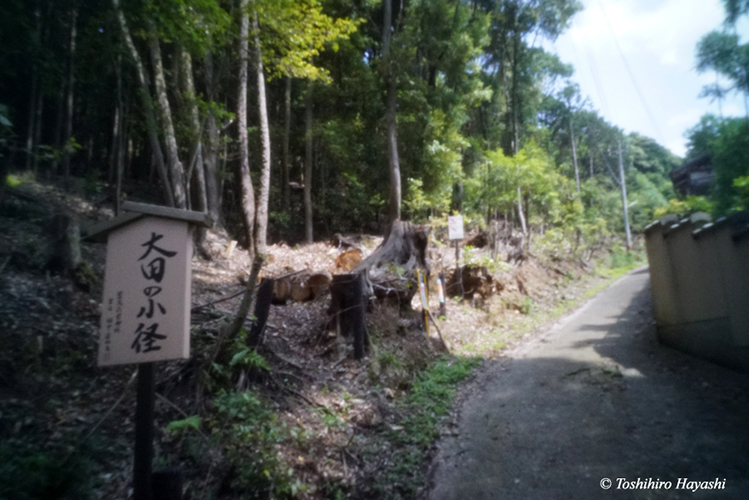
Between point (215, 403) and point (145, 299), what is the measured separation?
1.86 m

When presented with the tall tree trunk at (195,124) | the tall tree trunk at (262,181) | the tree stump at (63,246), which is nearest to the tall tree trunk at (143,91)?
the tall tree trunk at (195,124)

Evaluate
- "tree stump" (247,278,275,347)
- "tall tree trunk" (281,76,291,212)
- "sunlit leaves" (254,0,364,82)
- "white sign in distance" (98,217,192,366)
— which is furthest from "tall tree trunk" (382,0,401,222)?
"white sign in distance" (98,217,192,366)

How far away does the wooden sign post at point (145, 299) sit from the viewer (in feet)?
10.8

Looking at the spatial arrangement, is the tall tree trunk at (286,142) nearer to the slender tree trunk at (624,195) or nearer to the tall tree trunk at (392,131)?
the tall tree trunk at (392,131)

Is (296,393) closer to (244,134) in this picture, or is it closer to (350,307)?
(350,307)

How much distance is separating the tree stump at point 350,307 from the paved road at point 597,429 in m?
1.88

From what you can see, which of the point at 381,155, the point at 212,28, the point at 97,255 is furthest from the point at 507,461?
the point at 381,155

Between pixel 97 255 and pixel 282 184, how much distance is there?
10633 mm

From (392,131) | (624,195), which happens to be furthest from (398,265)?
(624,195)

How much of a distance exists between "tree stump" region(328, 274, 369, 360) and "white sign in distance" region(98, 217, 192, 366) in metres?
3.91

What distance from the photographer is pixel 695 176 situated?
10.8m

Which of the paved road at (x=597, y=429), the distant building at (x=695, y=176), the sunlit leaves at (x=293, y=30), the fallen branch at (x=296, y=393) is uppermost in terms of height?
the sunlit leaves at (x=293, y=30)

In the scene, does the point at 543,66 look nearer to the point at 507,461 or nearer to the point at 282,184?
the point at 282,184

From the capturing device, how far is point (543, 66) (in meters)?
25.9
